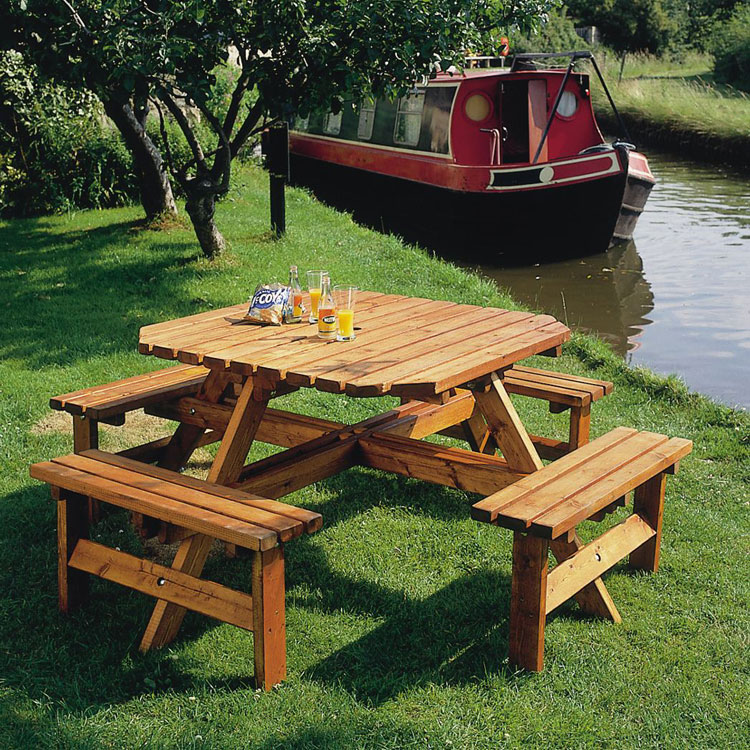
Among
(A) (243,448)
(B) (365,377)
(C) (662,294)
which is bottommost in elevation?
(C) (662,294)

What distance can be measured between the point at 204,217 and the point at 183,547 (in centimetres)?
551

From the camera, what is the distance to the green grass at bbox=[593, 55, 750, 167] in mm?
20312

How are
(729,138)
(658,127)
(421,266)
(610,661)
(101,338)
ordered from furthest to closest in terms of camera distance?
(658,127)
(729,138)
(421,266)
(101,338)
(610,661)

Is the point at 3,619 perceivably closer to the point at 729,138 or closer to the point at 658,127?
the point at 729,138

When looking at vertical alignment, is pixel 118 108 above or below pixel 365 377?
above

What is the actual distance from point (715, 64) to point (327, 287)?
112 feet

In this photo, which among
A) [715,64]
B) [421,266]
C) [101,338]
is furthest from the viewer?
[715,64]

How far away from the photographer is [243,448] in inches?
146

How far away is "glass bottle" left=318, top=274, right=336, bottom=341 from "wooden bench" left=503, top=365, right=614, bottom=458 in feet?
3.35

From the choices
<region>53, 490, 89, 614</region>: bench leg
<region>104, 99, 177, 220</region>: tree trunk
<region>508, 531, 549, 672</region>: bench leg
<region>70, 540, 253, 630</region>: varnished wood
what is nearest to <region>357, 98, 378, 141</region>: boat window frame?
<region>104, 99, 177, 220</region>: tree trunk

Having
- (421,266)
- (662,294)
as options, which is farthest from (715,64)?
(421,266)

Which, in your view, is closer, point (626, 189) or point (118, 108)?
point (118, 108)

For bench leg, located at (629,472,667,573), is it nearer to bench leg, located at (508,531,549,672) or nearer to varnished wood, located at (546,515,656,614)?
varnished wood, located at (546,515,656,614)

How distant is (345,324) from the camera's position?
3.78 meters
